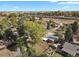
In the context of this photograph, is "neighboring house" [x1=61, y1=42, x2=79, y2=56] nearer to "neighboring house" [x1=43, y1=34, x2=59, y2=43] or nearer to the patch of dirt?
"neighboring house" [x1=43, y1=34, x2=59, y2=43]

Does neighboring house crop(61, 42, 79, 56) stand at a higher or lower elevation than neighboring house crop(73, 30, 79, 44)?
lower

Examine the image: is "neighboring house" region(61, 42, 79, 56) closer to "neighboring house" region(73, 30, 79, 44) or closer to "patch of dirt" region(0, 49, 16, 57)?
"neighboring house" region(73, 30, 79, 44)

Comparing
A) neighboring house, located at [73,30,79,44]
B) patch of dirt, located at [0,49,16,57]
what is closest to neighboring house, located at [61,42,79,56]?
neighboring house, located at [73,30,79,44]

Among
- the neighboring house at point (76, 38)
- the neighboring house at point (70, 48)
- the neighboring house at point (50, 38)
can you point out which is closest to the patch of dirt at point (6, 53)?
the neighboring house at point (50, 38)

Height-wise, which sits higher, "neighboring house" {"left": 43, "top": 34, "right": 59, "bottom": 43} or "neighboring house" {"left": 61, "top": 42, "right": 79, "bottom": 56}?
"neighboring house" {"left": 43, "top": 34, "right": 59, "bottom": 43}

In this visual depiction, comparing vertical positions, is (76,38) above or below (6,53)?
above

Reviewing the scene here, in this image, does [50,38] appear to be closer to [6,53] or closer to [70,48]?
[70,48]

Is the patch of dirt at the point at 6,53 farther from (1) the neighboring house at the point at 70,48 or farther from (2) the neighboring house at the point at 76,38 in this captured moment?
(2) the neighboring house at the point at 76,38

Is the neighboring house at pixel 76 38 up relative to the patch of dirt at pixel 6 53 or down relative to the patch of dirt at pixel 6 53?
up

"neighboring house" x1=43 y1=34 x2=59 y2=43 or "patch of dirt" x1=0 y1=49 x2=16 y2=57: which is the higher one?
"neighboring house" x1=43 y1=34 x2=59 y2=43

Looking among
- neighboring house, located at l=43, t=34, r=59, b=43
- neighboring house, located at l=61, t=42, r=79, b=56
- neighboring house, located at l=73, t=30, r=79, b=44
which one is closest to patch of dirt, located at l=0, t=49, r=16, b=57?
neighboring house, located at l=43, t=34, r=59, b=43

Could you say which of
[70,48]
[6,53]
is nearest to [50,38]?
[70,48]

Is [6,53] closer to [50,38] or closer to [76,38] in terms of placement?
[50,38]
